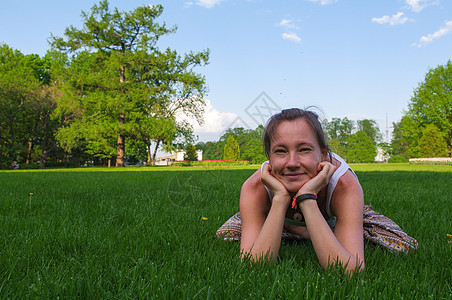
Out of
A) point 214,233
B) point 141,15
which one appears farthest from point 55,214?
point 141,15

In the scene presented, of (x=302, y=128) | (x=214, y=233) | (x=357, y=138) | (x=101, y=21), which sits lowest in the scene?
(x=214, y=233)

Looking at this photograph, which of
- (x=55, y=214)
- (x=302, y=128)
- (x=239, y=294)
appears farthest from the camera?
(x=55, y=214)

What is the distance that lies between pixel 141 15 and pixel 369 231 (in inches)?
1091

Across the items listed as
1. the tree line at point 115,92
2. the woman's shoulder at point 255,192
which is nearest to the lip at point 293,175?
the woman's shoulder at point 255,192

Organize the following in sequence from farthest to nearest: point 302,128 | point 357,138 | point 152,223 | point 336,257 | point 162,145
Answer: point 357,138 < point 162,145 < point 152,223 < point 302,128 < point 336,257

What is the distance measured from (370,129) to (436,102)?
159 feet

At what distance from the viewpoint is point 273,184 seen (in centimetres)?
193

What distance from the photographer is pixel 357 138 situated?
Answer: 2400 inches

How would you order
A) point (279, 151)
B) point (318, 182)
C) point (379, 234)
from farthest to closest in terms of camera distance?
point (379, 234) → point (279, 151) → point (318, 182)

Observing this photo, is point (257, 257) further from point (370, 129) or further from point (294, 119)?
point (370, 129)

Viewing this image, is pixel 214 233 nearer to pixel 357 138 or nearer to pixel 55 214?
pixel 55 214

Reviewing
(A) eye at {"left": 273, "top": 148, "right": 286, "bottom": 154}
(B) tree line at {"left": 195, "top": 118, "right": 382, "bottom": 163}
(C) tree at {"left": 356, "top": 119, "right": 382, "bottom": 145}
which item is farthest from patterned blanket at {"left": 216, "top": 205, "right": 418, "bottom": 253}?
(C) tree at {"left": 356, "top": 119, "right": 382, "bottom": 145}

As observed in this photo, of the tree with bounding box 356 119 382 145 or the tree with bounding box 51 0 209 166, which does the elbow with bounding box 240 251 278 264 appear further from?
the tree with bounding box 356 119 382 145

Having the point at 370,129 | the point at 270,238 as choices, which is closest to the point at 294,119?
the point at 270,238
